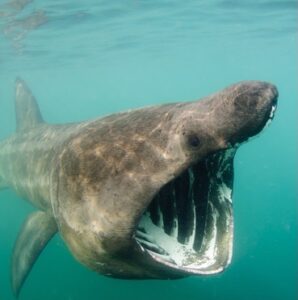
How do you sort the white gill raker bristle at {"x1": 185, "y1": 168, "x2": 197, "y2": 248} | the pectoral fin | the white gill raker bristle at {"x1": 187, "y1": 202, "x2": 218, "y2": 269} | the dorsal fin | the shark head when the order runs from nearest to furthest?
the shark head, the white gill raker bristle at {"x1": 187, "y1": 202, "x2": 218, "y2": 269}, the white gill raker bristle at {"x1": 185, "y1": 168, "x2": 197, "y2": 248}, the pectoral fin, the dorsal fin

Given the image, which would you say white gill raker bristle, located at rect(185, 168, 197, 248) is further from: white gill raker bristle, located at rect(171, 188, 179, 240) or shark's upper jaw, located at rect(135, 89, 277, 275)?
white gill raker bristle, located at rect(171, 188, 179, 240)

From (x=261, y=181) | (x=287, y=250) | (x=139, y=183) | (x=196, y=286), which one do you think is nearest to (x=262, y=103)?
(x=139, y=183)

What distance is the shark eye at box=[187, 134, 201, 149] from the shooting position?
3.32 meters

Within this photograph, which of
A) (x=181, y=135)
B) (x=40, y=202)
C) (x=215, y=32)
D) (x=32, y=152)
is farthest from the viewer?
(x=215, y=32)

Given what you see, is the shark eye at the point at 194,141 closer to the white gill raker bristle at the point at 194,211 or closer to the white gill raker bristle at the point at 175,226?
the white gill raker bristle at the point at 194,211

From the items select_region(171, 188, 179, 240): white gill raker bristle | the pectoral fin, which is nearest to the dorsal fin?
the pectoral fin

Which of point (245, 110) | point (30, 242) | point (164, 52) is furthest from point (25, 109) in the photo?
point (164, 52)

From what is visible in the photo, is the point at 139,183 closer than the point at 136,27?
Yes

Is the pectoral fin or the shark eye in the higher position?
the shark eye

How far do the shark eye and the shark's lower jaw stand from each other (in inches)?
12.2

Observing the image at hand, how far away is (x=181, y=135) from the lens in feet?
11.4

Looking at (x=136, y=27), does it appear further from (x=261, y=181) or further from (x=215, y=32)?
(x=261, y=181)

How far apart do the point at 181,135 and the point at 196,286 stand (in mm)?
14705

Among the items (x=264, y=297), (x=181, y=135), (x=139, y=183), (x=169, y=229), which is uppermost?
(x=181, y=135)
